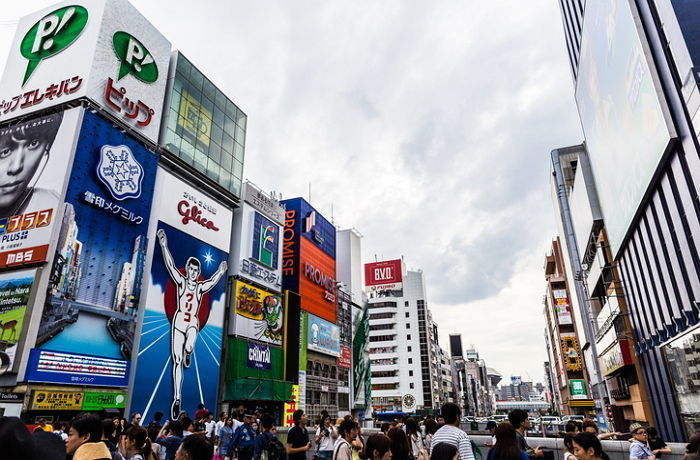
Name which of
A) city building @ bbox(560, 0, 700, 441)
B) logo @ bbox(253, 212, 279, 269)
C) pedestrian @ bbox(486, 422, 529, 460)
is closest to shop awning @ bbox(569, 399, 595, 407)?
city building @ bbox(560, 0, 700, 441)

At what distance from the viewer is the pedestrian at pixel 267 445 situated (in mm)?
7949

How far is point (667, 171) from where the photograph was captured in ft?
65.6

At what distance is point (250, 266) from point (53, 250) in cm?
1743

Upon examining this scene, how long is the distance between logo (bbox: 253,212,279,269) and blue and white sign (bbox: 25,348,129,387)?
1615 centimetres

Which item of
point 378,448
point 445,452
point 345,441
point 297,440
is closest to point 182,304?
point 297,440

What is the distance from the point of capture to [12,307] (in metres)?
21.6

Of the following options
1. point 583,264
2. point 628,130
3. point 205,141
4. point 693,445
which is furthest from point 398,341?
point 693,445

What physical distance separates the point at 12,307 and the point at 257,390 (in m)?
18.6

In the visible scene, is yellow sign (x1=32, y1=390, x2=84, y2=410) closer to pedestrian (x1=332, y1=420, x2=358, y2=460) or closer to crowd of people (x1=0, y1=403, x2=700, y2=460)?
crowd of people (x1=0, y1=403, x2=700, y2=460)

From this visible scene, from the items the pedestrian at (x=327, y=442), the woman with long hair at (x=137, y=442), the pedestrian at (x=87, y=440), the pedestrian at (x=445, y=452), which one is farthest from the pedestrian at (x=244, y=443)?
the pedestrian at (x=87, y=440)

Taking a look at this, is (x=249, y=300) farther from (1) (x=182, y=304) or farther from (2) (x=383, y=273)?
(2) (x=383, y=273)

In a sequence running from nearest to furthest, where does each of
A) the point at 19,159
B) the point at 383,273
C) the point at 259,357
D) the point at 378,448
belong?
the point at 378,448 → the point at 19,159 → the point at 259,357 → the point at 383,273

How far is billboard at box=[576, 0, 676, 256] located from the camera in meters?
18.8

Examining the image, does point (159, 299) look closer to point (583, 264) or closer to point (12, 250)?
point (12, 250)
